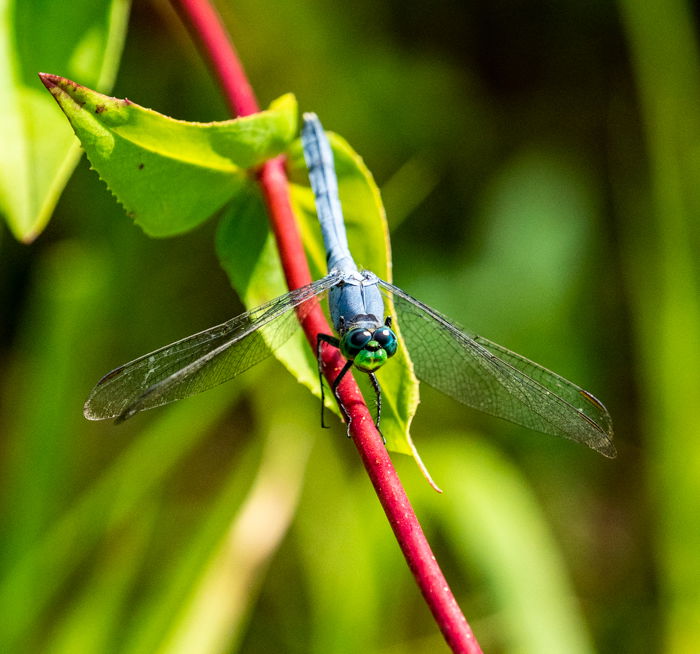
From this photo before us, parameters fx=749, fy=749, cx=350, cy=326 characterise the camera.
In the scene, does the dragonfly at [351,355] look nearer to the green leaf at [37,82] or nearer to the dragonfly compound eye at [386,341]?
the dragonfly compound eye at [386,341]

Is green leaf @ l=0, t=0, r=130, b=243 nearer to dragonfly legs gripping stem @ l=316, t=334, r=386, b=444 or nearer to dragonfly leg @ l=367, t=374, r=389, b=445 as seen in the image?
dragonfly legs gripping stem @ l=316, t=334, r=386, b=444

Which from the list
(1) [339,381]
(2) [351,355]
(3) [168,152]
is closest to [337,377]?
(1) [339,381]

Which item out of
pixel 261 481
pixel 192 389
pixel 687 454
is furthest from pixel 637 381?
pixel 192 389

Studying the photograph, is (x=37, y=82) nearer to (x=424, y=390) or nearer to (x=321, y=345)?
(x=321, y=345)

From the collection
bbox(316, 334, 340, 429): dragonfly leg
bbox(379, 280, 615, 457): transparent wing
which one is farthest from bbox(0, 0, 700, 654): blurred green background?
bbox(316, 334, 340, 429): dragonfly leg

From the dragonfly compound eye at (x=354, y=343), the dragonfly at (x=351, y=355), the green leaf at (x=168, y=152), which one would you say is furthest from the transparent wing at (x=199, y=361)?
the green leaf at (x=168, y=152)

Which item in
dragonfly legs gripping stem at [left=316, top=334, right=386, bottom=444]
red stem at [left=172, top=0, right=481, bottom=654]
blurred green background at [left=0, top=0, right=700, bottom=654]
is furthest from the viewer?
blurred green background at [left=0, top=0, right=700, bottom=654]
